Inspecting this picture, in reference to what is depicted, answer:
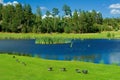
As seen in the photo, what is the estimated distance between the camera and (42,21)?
558 ft

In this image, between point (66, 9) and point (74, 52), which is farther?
point (66, 9)

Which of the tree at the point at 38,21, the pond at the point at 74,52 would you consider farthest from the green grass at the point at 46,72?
the tree at the point at 38,21

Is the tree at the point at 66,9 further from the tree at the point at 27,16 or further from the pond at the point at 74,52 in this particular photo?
the pond at the point at 74,52

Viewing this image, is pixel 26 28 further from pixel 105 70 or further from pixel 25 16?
pixel 105 70

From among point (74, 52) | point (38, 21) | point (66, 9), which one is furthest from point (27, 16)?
point (74, 52)

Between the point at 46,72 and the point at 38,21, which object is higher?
the point at 38,21

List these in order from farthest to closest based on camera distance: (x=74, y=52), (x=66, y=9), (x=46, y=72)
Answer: (x=66, y=9) < (x=74, y=52) < (x=46, y=72)

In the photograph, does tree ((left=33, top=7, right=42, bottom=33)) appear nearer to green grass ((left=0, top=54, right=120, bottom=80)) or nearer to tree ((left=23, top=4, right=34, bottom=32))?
tree ((left=23, top=4, right=34, bottom=32))

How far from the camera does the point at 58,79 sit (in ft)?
73.5

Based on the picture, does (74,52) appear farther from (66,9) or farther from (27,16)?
(66,9)

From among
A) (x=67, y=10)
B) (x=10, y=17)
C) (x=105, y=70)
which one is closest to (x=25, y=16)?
(x=10, y=17)

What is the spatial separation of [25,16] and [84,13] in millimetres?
35421

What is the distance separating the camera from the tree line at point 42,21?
167m

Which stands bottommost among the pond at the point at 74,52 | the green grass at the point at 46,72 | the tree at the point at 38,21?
the pond at the point at 74,52
